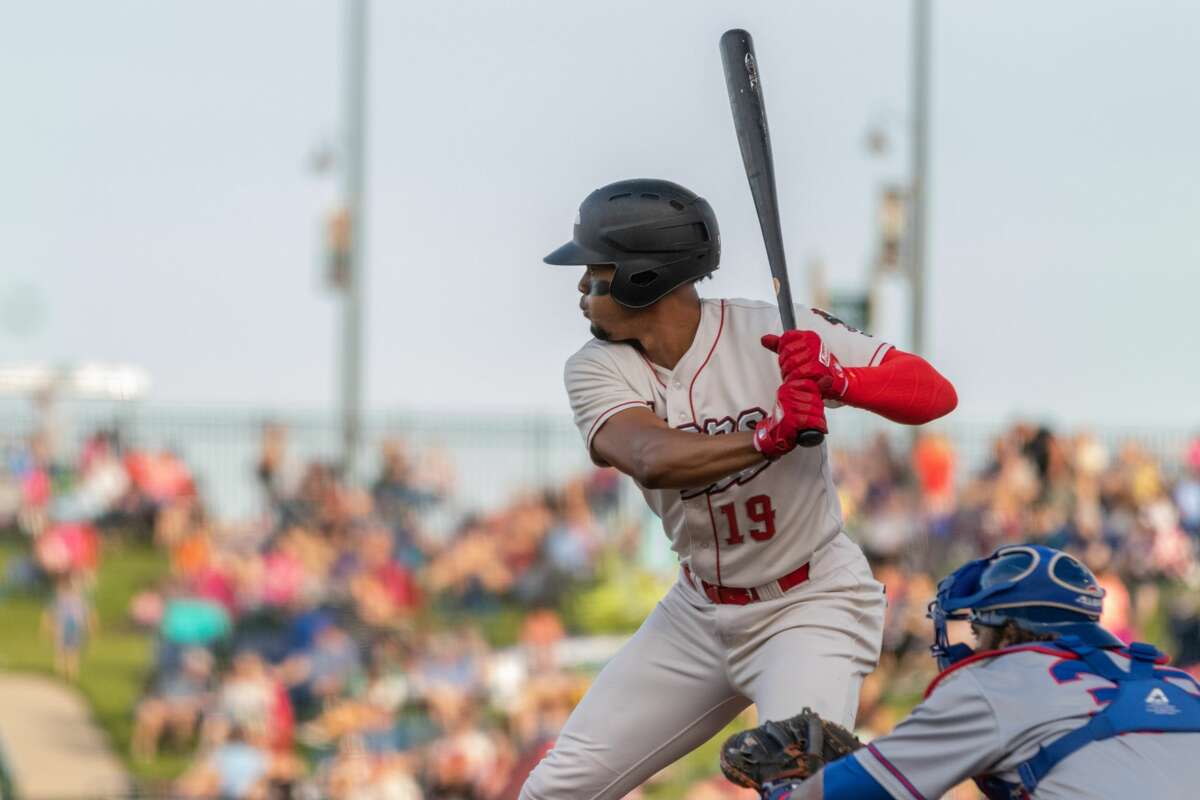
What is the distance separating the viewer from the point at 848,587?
15.4ft

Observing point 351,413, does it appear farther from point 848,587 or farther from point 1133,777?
point 1133,777

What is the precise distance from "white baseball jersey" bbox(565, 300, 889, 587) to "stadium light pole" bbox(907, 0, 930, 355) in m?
14.6

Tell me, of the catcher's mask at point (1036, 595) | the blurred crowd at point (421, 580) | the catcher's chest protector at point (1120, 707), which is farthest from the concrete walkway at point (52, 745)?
the catcher's chest protector at point (1120, 707)

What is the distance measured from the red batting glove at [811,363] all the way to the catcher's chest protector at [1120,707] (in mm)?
877

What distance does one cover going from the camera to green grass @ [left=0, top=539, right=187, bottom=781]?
1388cm

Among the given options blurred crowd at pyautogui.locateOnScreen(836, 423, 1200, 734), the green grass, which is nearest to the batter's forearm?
blurred crowd at pyautogui.locateOnScreen(836, 423, 1200, 734)

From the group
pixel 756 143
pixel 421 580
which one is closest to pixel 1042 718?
pixel 756 143

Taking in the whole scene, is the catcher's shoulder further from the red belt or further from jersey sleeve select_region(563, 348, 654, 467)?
jersey sleeve select_region(563, 348, 654, 467)

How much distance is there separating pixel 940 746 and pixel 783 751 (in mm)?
420

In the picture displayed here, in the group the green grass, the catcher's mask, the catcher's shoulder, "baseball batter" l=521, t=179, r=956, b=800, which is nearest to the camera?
the catcher's shoulder

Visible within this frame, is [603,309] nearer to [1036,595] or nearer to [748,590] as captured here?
[748,590]

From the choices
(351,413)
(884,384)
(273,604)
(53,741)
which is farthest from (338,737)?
(884,384)

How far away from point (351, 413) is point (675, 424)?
1268 cm

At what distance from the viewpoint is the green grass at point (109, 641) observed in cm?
1388
